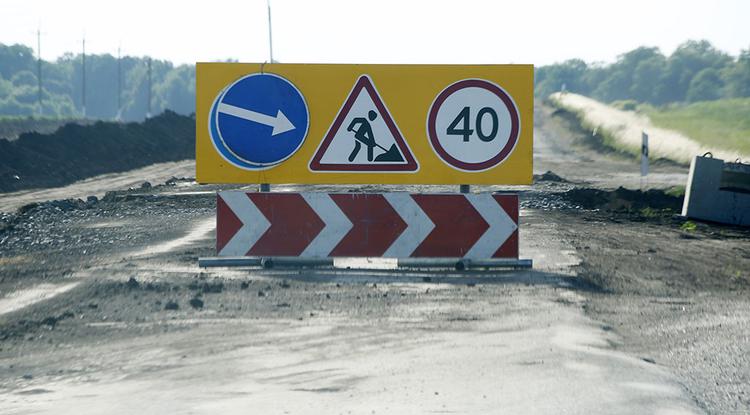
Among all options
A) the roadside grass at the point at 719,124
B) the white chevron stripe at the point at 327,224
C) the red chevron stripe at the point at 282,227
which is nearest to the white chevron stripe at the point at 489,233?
the white chevron stripe at the point at 327,224

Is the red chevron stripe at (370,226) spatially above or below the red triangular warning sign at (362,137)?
below

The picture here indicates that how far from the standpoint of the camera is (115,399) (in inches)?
277

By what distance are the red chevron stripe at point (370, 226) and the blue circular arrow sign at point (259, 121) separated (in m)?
0.77

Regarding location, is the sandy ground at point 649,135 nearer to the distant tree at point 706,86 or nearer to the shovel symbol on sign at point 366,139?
the shovel symbol on sign at point 366,139

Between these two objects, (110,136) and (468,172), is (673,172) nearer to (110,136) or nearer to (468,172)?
(110,136)

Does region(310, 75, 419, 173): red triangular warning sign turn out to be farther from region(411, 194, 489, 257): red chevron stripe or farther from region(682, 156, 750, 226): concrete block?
region(682, 156, 750, 226): concrete block

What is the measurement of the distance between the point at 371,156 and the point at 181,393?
5668mm

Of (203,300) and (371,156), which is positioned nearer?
(203,300)

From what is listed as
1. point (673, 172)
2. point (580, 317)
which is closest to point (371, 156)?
point (580, 317)

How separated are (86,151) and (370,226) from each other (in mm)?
36386

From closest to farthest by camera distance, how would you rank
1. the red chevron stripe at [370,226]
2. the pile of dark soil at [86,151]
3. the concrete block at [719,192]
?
the red chevron stripe at [370,226] < the concrete block at [719,192] < the pile of dark soil at [86,151]

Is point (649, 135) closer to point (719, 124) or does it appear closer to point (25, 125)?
point (719, 124)

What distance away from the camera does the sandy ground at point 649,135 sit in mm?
A: 46875

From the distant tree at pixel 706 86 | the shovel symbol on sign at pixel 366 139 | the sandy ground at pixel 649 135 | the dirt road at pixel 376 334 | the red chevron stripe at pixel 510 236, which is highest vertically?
the distant tree at pixel 706 86
